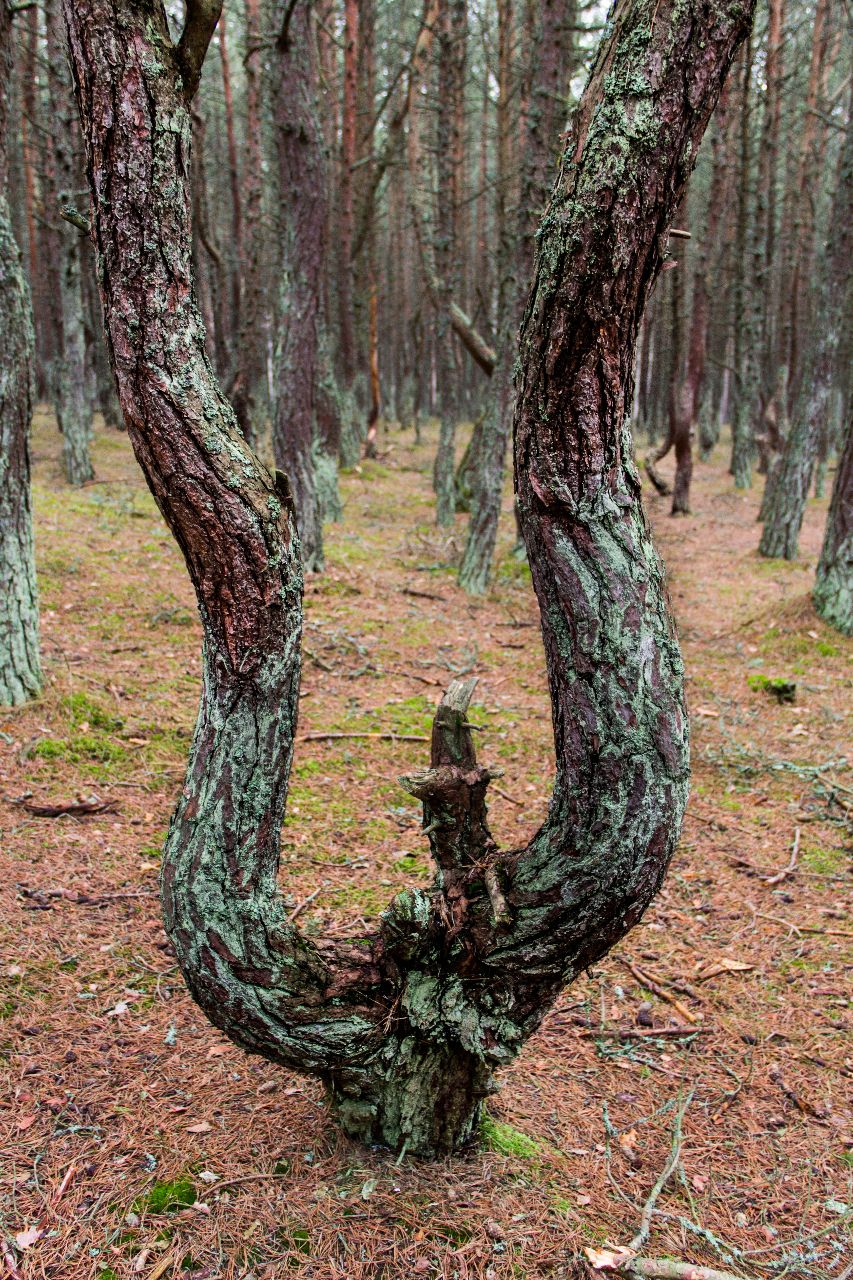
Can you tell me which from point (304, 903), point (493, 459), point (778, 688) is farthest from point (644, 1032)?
point (493, 459)

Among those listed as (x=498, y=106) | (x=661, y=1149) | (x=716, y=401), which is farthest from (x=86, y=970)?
(x=716, y=401)

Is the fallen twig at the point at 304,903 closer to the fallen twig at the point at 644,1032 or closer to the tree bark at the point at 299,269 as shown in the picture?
the fallen twig at the point at 644,1032

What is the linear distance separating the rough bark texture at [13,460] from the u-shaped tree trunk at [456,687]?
3.28 m

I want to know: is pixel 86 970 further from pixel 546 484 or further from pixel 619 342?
pixel 619 342

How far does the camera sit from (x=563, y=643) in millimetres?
2303

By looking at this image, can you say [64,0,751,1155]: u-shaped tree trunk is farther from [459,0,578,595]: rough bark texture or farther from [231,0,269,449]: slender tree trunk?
[231,0,269,449]: slender tree trunk

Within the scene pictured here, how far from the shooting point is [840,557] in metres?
8.09

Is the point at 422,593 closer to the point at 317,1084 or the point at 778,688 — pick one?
the point at 778,688

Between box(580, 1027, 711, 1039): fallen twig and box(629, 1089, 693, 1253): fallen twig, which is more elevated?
box(629, 1089, 693, 1253): fallen twig

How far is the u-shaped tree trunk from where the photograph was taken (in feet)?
6.55

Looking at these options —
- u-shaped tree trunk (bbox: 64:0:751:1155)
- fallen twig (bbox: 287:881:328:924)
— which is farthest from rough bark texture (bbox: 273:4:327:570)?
u-shaped tree trunk (bbox: 64:0:751:1155)

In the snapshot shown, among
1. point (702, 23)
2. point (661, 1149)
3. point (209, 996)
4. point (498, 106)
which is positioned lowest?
point (661, 1149)

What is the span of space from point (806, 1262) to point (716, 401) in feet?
82.0

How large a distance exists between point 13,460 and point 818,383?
943cm
